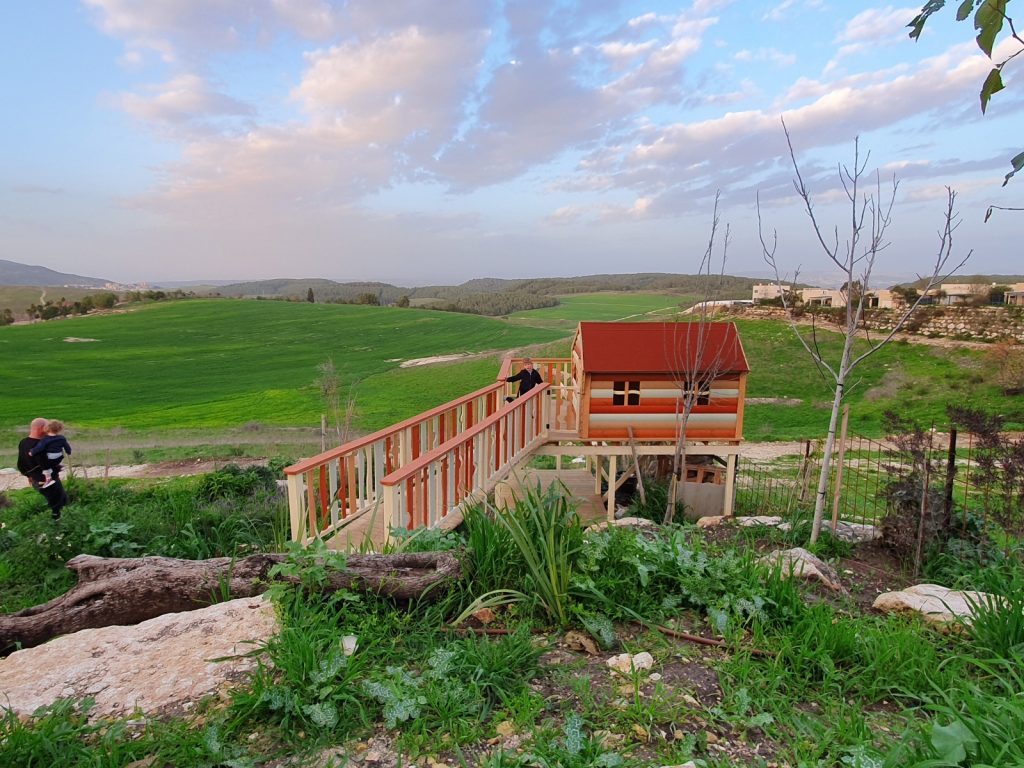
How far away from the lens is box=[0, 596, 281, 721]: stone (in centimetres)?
Answer: 243

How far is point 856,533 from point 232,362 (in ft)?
139

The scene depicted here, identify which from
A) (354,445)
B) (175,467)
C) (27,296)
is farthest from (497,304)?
(27,296)

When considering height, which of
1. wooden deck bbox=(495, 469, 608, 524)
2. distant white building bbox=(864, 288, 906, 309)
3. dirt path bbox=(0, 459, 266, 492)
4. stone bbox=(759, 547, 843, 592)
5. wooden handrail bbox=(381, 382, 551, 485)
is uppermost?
distant white building bbox=(864, 288, 906, 309)

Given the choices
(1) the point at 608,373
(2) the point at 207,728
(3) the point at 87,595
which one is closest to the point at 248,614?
(2) the point at 207,728

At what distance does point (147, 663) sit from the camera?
270 cm

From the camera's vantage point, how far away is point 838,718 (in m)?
2.19

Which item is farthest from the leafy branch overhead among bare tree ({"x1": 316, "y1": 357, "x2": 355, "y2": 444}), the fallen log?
bare tree ({"x1": 316, "y1": 357, "x2": 355, "y2": 444})

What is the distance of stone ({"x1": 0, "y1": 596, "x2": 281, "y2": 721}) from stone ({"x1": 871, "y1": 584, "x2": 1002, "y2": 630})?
354 centimetres

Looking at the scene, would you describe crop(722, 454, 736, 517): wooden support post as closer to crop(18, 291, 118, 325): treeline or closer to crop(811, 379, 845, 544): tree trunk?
crop(811, 379, 845, 544): tree trunk

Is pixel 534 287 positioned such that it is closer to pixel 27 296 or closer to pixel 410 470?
pixel 27 296

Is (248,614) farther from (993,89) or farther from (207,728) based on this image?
(993,89)

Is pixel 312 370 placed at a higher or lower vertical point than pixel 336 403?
lower

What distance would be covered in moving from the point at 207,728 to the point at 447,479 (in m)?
3.40

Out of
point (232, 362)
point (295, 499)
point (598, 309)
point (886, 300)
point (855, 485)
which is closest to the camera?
point (295, 499)
